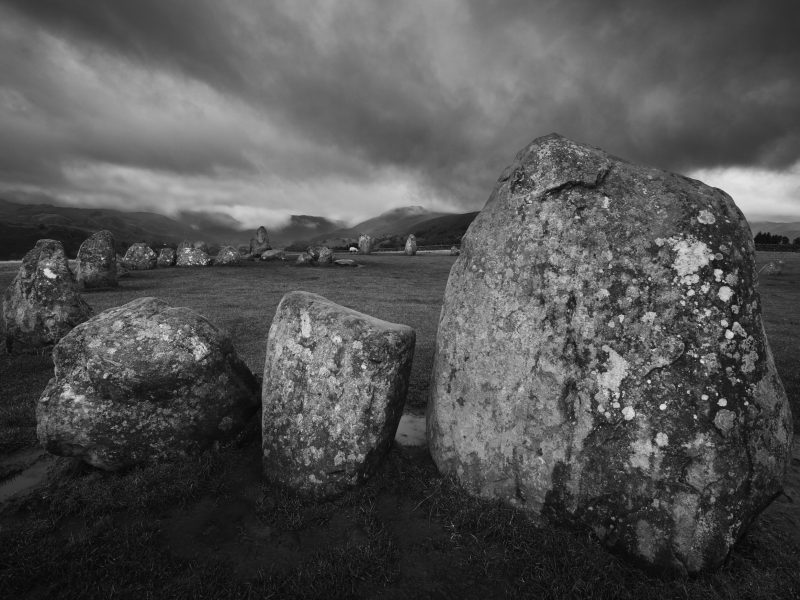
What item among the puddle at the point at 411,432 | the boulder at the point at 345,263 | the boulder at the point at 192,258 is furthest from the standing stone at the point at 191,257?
the puddle at the point at 411,432

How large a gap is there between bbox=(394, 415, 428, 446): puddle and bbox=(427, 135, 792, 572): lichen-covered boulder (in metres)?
1.50

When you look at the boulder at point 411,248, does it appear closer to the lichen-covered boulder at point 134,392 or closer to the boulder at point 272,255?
the boulder at point 272,255

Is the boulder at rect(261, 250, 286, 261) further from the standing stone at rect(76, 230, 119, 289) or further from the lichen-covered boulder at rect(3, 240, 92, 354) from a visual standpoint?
the lichen-covered boulder at rect(3, 240, 92, 354)

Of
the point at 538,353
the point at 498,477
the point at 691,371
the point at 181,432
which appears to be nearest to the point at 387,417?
the point at 498,477

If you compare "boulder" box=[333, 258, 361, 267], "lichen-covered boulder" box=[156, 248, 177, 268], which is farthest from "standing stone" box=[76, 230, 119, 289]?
"boulder" box=[333, 258, 361, 267]

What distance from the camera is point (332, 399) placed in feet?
19.6

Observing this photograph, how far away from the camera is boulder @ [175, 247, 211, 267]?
40.1 m

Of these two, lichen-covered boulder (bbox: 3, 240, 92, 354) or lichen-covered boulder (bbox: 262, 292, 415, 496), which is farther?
lichen-covered boulder (bbox: 3, 240, 92, 354)

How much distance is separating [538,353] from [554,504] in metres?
1.90

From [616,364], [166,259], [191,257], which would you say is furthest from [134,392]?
[166,259]

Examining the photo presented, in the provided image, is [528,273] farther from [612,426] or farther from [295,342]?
[295,342]

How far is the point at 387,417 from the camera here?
6.15m

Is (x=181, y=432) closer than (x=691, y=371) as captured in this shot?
No

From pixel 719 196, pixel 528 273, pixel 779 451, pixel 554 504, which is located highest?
pixel 719 196
